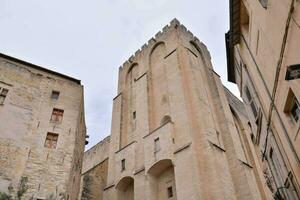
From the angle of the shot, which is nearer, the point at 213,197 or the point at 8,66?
the point at 213,197

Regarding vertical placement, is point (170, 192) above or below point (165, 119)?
below

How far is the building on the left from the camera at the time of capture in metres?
12.9

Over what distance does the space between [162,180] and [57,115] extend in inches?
285

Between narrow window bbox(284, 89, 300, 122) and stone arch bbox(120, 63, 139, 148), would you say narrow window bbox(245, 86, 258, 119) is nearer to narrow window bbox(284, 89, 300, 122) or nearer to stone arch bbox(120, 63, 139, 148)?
narrow window bbox(284, 89, 300, 122)

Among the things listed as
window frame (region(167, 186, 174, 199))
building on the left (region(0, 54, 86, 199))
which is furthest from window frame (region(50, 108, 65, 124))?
window frame (region(167, 186, 174, 199))

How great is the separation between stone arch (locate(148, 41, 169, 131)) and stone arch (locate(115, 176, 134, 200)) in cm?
376

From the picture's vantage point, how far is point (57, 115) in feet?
52.2

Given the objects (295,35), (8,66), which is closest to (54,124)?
(8,66)

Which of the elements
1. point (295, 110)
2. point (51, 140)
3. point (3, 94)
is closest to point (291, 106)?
point (295, 110)

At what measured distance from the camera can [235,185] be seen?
1669cm

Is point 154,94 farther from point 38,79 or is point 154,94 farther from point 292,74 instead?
point 292,74

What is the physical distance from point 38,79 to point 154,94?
8607mm

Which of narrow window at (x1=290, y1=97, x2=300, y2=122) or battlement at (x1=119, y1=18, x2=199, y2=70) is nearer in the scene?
narrow window at (x1=290, y1=97, x2=300, y2=122)

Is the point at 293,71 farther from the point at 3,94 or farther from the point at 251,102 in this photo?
the point at 3,94
